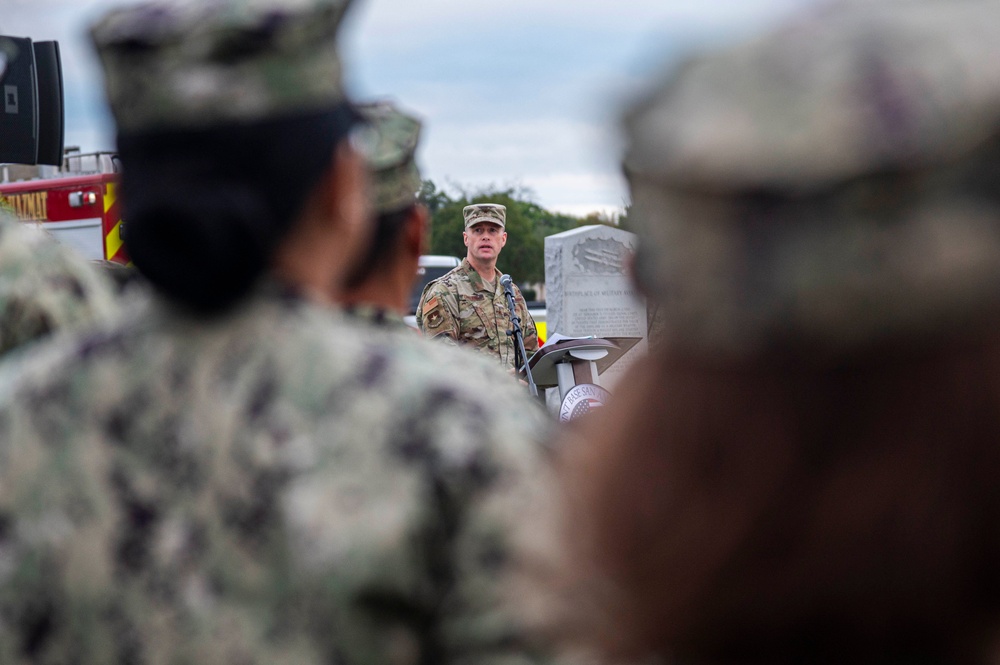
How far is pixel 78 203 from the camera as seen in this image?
548 inches

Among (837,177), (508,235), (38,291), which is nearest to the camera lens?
(837,177)

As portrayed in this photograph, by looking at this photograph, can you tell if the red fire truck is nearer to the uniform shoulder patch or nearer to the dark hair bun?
the uniform shoulder patch

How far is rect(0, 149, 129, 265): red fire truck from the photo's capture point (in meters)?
13.6

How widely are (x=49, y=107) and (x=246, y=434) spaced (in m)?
5.98

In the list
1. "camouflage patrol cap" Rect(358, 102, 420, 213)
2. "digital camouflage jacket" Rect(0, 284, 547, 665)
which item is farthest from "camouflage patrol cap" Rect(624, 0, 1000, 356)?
"camouflage patrol cap" Rect(358, 102, 420, 213)

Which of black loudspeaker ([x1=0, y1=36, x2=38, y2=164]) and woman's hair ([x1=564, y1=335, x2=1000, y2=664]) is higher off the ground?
black loudspeaker ([x1=0, y1=36, x2=38, y2=164])

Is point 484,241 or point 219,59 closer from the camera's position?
point 219,59

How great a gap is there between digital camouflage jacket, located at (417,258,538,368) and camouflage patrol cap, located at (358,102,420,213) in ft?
19.0

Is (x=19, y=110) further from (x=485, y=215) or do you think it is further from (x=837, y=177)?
(x=837, y=177)

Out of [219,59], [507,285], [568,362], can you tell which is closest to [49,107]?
[507,285]

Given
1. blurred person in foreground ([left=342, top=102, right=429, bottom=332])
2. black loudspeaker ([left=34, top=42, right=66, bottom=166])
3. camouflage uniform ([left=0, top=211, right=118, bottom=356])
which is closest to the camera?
blurred person in foreground ([left=342, top=102, right=429, bottom=332])

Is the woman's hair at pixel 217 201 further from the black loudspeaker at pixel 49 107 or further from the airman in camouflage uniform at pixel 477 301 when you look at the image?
the airman in camouflage uniform at pixel 477 301

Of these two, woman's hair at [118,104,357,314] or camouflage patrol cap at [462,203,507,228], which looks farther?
camouflage patrol cap at [462,203,507,228]

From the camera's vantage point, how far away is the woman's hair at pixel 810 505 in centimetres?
70
